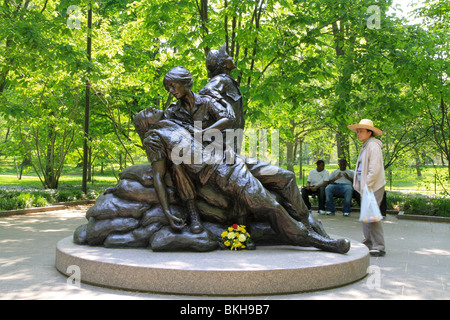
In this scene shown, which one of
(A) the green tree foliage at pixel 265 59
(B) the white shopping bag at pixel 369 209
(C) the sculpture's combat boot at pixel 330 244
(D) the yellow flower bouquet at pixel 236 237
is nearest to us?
(C) the sculpture's combat boot at pixel 330 244

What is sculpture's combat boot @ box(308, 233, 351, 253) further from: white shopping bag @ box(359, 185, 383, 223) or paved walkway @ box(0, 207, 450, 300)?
white shopping bag @ box(359, 185, 383, 223)

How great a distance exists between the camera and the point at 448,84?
10.8 metres

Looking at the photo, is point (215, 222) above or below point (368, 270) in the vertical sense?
above

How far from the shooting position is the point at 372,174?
6.48m

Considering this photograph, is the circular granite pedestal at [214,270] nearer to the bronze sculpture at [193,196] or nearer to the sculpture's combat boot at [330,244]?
the sculpture's combat boot at [330,244]

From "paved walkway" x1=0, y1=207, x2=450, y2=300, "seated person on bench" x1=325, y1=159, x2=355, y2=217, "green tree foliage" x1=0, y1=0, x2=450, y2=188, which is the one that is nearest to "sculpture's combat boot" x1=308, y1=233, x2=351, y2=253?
"paved walkway" x1=0, y1=207, x2=450, y2=300

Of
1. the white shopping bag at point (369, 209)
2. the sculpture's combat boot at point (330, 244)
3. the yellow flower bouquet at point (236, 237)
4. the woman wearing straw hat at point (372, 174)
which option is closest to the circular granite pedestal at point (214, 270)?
the sculpture's combat boot at point (330, 244)

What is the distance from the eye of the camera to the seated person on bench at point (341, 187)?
39.9 ft

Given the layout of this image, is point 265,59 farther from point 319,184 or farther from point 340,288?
point 340,288

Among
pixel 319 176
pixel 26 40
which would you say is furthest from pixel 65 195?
pixel 319 176

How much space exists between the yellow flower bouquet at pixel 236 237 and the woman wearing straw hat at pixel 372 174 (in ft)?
6.91

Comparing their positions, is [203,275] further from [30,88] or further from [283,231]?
[30,88]
